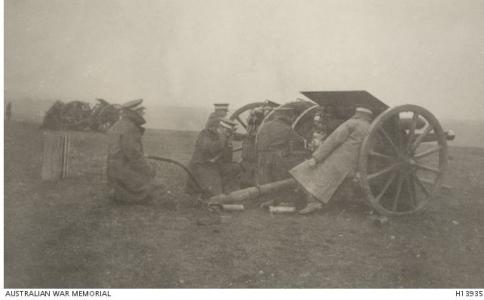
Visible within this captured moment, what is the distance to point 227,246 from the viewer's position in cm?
502

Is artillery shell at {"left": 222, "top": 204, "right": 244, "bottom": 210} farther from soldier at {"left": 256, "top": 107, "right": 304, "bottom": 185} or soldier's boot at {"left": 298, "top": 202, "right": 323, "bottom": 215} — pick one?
soldier at {"left": 256, "top": 107, "right": 304, "bottom": 185}

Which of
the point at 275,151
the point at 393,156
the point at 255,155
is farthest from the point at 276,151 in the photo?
the point at 393,156

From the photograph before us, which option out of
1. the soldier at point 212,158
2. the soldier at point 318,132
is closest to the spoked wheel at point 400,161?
the soldier at point 318,132

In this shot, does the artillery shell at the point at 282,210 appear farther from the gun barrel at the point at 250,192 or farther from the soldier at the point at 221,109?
the soldier at the point at 221,109

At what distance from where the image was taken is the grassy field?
4.39 meters

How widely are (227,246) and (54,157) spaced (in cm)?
406

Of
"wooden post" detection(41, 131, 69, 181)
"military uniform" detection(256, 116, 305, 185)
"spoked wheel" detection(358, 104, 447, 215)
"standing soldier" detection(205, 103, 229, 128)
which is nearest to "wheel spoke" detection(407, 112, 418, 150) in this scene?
"spoked wheel" detection(358, 104, 447, 215)

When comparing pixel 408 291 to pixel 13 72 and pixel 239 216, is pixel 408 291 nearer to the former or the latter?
pixel 239 216

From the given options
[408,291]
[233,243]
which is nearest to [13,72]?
[233,243]

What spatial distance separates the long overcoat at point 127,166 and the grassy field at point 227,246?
0.21 metres

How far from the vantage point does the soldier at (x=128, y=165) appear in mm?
6246

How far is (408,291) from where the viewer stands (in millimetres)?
4398

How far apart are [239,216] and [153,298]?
2094mm

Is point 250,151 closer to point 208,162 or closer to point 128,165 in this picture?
point 208,162
